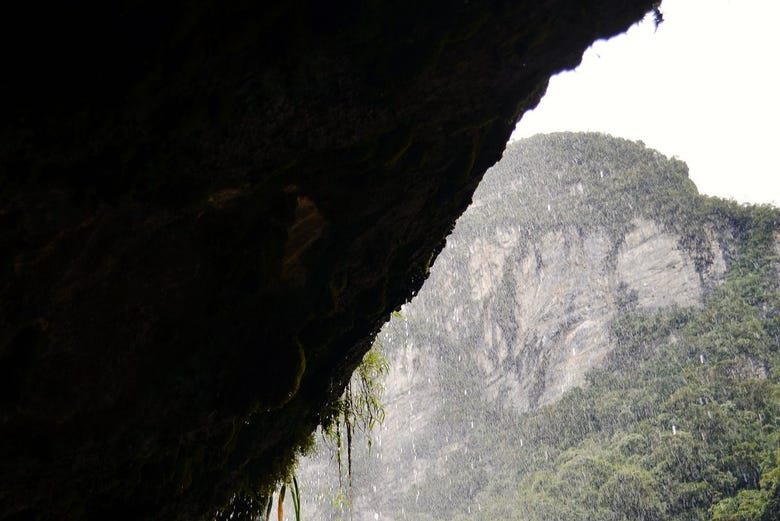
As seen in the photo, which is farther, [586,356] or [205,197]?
[586,356]

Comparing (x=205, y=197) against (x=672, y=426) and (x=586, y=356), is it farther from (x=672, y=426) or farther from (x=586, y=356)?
(x=586, y=356)

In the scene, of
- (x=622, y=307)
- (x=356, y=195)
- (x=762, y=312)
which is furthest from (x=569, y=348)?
(x=356, y=195)

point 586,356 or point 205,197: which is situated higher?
point 205,197

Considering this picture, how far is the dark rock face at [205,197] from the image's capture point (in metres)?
2.03

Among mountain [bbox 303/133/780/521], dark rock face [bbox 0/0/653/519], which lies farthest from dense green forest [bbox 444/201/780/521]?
dark rock face [bbox 0/0/653/519]

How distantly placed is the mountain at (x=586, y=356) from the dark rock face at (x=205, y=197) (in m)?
21.3

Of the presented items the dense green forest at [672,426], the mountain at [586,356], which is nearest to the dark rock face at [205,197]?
the dense green forest at [672,426]

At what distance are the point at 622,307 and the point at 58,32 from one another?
2346 inches

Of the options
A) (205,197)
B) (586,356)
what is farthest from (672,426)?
(205,197)

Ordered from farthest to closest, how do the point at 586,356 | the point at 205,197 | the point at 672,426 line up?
the point at 586,356 → the point at 672,426 → the point at 205,197

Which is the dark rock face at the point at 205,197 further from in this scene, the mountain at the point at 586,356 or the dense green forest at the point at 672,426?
the mountain at the point at 586,356

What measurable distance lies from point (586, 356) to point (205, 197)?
5734 cm

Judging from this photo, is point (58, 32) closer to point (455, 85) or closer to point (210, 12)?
point (210, 12)

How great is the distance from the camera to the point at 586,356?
55594 mm
